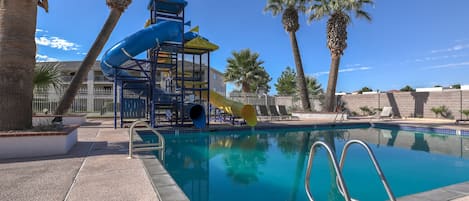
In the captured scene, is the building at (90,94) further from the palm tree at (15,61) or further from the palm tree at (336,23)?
the palm tree at (336,23)

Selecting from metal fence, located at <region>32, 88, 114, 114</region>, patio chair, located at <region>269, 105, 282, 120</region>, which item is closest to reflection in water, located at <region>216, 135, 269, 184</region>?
patio chair, located at <region>269, 105, 282, 120</region>

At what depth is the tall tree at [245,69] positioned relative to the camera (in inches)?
1105

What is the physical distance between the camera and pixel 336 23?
19484 mm

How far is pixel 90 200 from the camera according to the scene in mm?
3064

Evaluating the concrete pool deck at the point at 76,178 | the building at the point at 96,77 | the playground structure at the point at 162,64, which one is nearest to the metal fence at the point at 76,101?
the playground structure at the point at 162,64

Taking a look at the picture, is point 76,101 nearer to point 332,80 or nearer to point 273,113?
point 273,113

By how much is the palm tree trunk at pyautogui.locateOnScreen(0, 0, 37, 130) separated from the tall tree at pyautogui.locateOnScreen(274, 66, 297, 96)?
3975cm

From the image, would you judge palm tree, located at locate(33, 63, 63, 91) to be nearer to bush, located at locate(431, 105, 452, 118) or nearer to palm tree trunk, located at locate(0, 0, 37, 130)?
palm tree trunk, located at locate(0, 0, 37, 130)

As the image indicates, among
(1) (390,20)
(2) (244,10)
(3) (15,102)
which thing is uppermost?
(2) (244,10)

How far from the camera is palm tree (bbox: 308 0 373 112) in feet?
63.2

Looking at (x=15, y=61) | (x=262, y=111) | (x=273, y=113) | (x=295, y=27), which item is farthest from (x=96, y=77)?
(x=15, y=61)

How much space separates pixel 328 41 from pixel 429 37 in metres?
8.61

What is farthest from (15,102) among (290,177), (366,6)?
(366,6)

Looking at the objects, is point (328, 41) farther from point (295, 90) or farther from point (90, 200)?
point (295, 90)
